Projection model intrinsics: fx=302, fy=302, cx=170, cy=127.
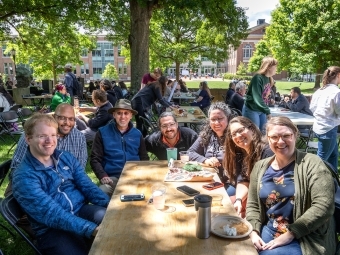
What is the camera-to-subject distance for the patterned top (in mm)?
2061

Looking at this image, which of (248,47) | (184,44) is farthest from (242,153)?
(248,47)

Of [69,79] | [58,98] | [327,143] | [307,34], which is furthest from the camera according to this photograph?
[307,34]

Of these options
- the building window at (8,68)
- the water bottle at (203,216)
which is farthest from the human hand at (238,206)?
the building window at (8,68)

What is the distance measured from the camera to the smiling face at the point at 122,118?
11.3ft

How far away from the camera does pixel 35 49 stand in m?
17.8

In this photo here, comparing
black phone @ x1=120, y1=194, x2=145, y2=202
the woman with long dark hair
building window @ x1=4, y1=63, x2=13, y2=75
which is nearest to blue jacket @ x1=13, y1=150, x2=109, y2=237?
black phone @ x1=120, y1=194, x2=145, y2=202

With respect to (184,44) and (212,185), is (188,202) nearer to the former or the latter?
(212,185)

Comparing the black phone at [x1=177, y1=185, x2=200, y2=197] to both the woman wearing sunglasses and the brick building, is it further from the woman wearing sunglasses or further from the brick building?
the brick building

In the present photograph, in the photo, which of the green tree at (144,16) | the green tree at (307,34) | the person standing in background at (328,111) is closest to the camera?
the person standing in background at (328,111)

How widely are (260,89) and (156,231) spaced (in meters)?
3.80

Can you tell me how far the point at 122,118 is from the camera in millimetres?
3451

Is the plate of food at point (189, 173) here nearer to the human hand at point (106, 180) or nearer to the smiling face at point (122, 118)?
the human hand at point (106, 180)

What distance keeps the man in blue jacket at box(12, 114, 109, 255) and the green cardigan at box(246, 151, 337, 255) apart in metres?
1.36

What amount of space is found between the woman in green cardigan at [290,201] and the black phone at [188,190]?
421mm
